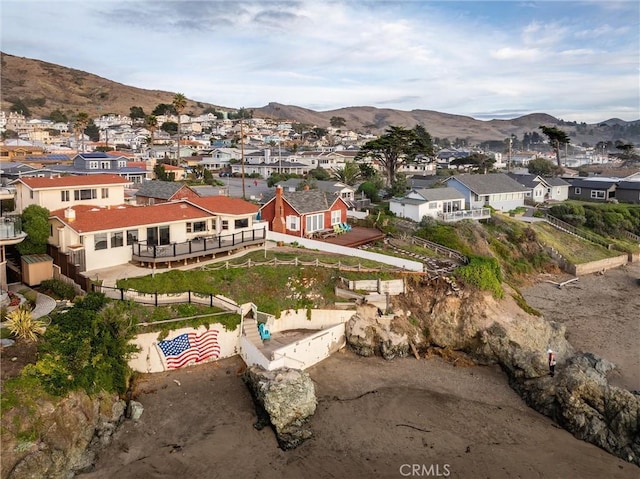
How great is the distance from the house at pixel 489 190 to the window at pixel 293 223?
21.5 m

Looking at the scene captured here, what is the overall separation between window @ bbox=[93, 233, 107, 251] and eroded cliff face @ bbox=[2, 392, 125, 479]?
402 inches

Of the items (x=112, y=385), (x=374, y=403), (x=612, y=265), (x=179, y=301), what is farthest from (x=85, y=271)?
(x=612, y=265)

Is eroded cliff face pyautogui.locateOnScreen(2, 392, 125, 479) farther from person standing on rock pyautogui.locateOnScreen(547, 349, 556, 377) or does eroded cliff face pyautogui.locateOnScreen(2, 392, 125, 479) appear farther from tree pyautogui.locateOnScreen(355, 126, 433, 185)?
tree pyautogui.locateOnScreen(355, 126, 433, 185)

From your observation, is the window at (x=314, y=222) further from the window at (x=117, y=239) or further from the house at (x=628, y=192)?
the house at (x=628, y=192)

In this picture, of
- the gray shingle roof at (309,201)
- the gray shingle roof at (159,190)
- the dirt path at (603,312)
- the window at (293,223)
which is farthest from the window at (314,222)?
the dirt path at (603,312)

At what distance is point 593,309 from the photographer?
3300cm

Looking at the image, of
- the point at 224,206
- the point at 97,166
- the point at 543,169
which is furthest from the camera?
the point at 543,169

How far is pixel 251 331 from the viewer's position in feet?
76.1

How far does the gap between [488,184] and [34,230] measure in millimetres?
43670

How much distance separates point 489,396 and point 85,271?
21.0 m

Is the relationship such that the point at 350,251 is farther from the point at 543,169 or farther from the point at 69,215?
the point at 543,169

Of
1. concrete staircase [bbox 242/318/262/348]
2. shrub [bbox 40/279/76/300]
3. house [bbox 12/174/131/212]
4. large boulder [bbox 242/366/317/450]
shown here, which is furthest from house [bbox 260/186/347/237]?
large boulder [bbox 242/366/317/450]

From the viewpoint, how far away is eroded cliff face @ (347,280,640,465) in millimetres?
19047

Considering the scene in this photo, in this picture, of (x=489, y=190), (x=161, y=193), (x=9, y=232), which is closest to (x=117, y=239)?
(x=9, y=232)
